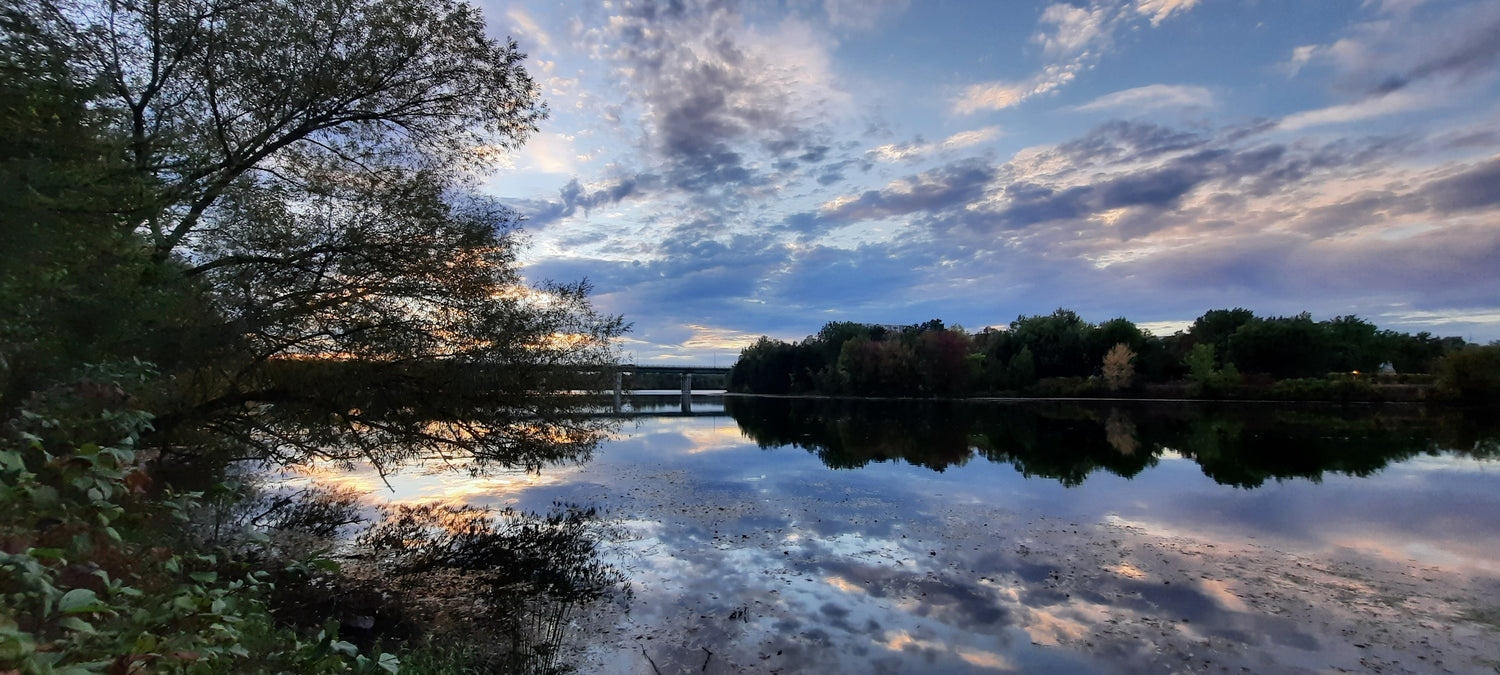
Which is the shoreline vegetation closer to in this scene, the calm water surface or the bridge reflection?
the calm water surface

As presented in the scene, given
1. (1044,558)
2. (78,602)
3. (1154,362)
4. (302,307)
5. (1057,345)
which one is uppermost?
(1057,345)

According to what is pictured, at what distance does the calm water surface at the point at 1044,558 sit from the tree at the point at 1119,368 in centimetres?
4898

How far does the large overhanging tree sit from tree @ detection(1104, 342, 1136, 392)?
7666 centimetres

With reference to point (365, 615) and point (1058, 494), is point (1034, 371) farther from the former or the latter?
point (365, 615)

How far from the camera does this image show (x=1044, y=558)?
42.1ft

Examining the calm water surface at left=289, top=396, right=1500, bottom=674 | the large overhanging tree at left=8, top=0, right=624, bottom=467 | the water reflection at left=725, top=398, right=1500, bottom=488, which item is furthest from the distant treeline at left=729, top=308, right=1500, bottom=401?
the large overhanging tree at left=8, top=0, right=624, bottom=467

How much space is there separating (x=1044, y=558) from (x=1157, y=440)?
2688cm

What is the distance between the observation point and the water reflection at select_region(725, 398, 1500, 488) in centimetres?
2556

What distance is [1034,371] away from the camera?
293ft

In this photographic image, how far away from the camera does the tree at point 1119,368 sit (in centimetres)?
7662

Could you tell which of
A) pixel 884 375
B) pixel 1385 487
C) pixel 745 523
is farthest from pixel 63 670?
pixel 884 375

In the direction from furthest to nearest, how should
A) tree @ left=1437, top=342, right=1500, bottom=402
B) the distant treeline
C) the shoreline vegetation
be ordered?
the distant treeline, tree @ left=1437, top=342, right=1500, bottom=402, the shoreline vegetation

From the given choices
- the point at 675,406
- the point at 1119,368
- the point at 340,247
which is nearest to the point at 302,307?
the point at 340,247

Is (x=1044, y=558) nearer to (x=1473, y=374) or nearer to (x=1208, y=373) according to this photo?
(x=1473, y=374)
